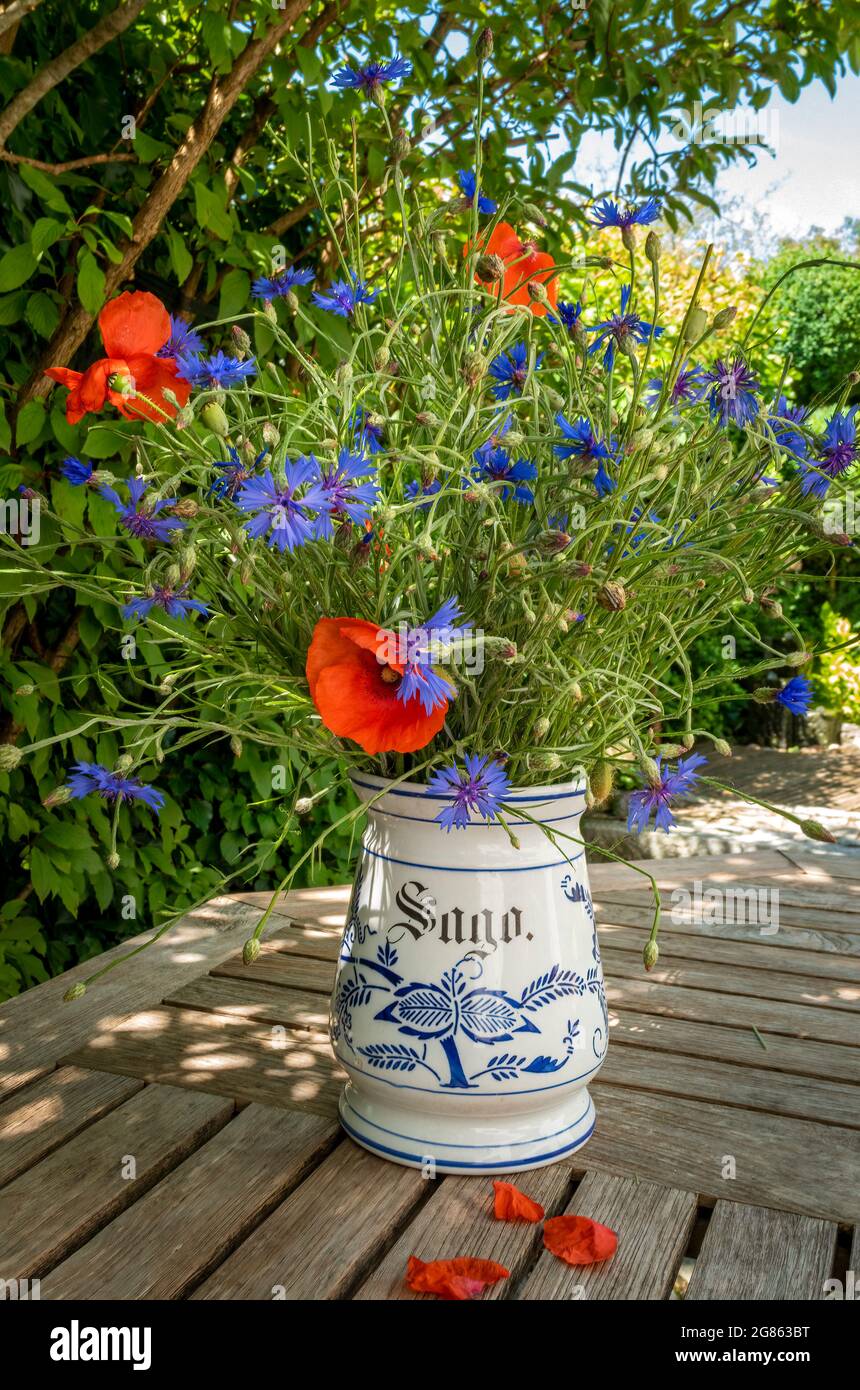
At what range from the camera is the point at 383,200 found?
2.12 metres

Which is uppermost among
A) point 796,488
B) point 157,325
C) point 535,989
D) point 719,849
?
point 157,325

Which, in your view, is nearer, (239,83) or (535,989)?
(535,989)

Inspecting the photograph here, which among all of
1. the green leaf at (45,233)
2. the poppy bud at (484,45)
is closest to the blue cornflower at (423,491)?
the poppy bud at (484,45)

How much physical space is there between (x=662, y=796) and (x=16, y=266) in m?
1.28

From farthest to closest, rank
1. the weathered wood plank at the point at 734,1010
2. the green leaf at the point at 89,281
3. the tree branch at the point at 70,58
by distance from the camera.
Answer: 1. the green leaf at the point at 89,281
2. the tree branch at the point at 70,58
3. the weathered wood plank at the point at 734,1010

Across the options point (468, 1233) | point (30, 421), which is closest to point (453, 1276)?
point (468, 1233)

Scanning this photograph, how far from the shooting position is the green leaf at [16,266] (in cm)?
158

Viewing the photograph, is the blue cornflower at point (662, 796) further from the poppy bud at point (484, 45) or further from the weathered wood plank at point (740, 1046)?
the poppy bud at point (484, 45)

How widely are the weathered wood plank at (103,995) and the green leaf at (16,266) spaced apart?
→ 3.02 ft

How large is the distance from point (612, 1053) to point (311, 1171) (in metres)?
0.35

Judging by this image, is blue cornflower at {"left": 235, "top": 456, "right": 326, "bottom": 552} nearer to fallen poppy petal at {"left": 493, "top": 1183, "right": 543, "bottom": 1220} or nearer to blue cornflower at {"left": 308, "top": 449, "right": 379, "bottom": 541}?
blue cornflower at {"left": 308, "top": 449, "right": 379, "bottom": 541}
